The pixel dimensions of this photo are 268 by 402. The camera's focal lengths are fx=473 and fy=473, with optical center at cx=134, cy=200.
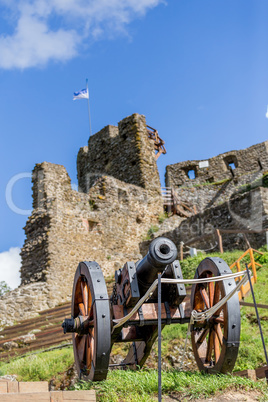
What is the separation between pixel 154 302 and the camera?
5.66 metres

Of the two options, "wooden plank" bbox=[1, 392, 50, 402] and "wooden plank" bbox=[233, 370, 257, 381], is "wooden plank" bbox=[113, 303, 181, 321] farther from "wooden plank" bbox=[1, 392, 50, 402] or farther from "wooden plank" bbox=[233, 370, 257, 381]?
"wooden plank" bbox=[1, 392, 50, 402]

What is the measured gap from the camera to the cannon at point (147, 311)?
5070 millimetres

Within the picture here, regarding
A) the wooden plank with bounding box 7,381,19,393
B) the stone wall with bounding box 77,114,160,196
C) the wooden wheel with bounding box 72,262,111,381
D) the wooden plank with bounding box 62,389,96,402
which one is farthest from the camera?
the stone wall with bounding box 77,114,160,196

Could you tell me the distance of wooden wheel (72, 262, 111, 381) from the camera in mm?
4934

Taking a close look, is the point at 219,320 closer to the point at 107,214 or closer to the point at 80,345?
the point at 80,345

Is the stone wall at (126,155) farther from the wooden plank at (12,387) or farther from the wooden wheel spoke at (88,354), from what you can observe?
the wooden plank at (12,387)

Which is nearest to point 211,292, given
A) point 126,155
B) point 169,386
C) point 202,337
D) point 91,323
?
point 202,337

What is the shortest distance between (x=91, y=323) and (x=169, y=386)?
3.69ft

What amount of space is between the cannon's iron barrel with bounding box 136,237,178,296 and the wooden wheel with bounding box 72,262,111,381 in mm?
480

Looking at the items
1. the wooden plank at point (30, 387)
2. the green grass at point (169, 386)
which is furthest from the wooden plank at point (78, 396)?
the green grass at point (169, 386)

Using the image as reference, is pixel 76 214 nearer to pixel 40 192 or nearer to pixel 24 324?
pixel 40 192

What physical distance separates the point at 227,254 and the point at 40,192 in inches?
287

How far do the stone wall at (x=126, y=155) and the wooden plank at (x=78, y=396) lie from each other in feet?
55.5

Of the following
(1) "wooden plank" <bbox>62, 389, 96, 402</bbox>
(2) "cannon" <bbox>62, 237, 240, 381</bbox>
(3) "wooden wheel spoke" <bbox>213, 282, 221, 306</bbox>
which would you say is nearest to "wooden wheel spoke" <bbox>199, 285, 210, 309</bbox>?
(2) "cannon" <bbox>62, 237, 240, 381</bbox>
